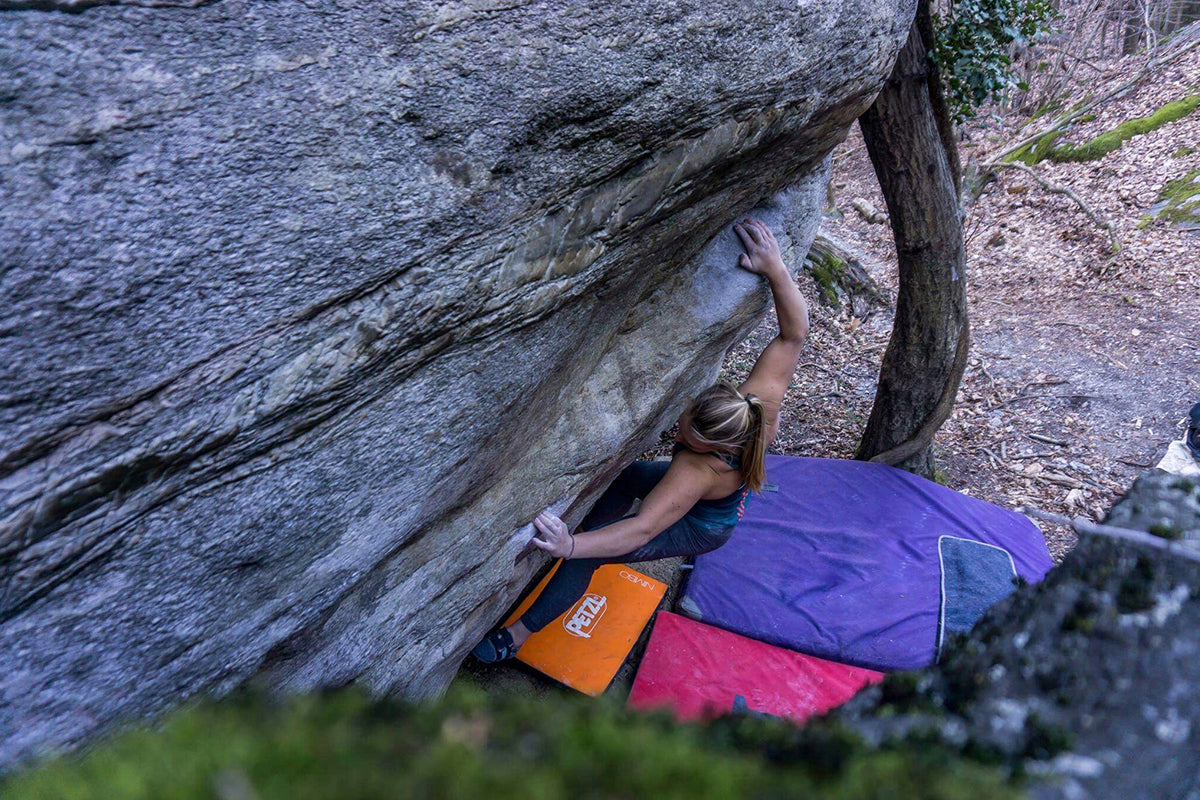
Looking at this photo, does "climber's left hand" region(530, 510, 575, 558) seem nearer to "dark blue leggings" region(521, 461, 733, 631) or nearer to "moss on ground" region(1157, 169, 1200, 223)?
"dark blue leggings" region(521, 461, 733, 631)

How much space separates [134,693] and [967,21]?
5721mm

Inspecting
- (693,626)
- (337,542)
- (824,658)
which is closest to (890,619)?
(824,658)

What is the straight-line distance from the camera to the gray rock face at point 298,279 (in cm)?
145

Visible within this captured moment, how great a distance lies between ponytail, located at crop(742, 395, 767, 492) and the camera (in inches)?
136

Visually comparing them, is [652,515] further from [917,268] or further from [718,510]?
[917,268]

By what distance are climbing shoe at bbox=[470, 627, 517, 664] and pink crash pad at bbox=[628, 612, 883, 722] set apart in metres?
0.78

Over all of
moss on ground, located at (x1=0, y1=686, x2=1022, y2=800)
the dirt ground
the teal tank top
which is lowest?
the dirt ground

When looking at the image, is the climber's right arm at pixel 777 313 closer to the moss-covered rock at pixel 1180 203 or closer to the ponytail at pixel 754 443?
the ponytail at pixel 754 443

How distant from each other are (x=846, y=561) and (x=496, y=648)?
8.15 feet

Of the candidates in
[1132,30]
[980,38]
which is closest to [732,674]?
[980,38]

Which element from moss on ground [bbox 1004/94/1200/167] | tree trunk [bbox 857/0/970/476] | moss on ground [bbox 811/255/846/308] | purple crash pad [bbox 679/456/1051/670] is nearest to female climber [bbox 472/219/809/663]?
purple crash pad [bbox 679/456/1051/670]

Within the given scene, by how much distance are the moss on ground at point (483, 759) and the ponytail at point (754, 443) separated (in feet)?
8.65

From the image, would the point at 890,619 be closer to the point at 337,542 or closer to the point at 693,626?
the point at 693,626

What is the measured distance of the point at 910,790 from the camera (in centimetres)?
70
